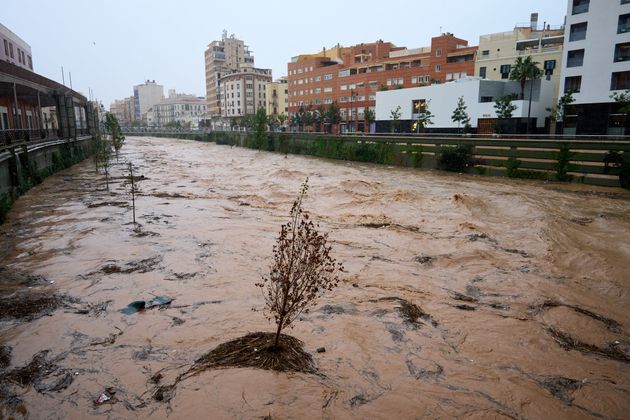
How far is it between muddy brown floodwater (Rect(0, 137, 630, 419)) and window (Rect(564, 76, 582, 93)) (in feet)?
107

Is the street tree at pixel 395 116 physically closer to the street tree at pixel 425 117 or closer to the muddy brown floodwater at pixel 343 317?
the street tree at pixel 425 117

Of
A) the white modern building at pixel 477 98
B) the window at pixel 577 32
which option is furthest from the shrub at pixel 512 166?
the window at pixel 577 32

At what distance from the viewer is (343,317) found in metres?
6.43

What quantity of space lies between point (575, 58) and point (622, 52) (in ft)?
13.3

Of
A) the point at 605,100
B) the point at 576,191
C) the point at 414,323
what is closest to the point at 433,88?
the point at 605,100

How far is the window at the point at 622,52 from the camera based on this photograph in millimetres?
37822

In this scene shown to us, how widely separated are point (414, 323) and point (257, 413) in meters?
2.96

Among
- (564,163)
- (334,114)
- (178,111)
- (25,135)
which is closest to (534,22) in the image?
(334,114)

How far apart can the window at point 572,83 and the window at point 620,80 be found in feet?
9.27

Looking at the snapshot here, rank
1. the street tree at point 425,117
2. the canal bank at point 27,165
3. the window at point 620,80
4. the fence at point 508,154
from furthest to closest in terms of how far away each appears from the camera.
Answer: the street tree at point 425,117 < the window at point 620,80 < the fence at point 508,154 < the canal bank at point 27,165

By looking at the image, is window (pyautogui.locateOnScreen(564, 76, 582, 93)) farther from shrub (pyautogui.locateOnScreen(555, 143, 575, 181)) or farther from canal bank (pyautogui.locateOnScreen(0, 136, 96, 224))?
canal bank (pyautogui.locateOnScreen(0, 136, 96, 224))

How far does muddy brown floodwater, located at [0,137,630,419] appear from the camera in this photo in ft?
14.5

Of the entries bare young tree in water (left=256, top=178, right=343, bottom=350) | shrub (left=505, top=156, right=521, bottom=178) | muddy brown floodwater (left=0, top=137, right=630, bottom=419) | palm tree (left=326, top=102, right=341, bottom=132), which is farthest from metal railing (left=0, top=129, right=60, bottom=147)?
palm tree (left=326, top=102, right=341, bottom=132)

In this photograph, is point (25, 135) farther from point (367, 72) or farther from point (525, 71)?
point (367, 72)
